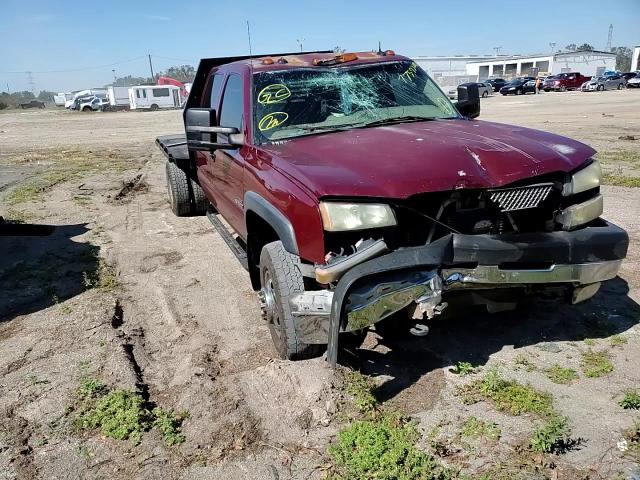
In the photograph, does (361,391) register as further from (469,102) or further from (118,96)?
(118,96)

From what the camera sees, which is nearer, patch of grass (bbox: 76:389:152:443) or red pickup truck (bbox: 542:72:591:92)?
patch of grass (bbox: 76:389:152:443)

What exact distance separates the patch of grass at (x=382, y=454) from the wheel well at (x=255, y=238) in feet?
5.02

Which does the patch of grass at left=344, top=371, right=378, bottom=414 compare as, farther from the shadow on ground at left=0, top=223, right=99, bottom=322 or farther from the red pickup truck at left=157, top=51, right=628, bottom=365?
the shadow on ground at left=0, top=223, right=99, bottom=322

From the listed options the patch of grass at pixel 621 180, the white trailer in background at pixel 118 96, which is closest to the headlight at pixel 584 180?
the patch of grass at pixel 621 180

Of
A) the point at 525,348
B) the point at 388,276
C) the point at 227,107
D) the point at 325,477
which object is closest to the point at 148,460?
the point at 325,477

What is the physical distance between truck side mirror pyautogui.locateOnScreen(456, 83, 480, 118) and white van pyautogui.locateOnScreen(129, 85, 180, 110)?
51.5 metres

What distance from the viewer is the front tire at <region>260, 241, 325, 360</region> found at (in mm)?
3066

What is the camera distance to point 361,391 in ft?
9.76

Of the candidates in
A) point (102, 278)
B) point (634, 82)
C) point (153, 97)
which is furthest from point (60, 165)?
point (634, 82)

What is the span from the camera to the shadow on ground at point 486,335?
10.7 feet

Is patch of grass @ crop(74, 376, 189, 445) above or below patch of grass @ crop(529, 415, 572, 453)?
above

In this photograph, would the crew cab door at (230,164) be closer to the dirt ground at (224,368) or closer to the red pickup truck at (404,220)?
the red pickup truck at (404,220)

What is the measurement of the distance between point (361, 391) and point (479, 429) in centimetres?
66

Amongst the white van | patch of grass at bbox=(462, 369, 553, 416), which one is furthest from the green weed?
the white van
